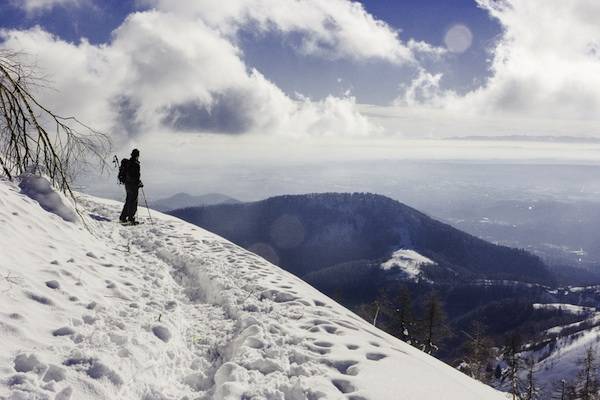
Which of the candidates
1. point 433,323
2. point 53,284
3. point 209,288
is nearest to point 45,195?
point 209,288

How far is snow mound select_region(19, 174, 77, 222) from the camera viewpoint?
12.0m

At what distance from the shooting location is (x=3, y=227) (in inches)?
319

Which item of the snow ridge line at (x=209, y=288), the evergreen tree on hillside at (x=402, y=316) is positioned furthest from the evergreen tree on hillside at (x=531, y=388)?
the snow ridge line at (x=209, y=288)

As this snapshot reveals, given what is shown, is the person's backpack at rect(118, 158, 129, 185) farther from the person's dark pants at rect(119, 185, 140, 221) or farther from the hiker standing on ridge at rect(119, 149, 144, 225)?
the person's dark pants at rect(119, 185, 140, 221)

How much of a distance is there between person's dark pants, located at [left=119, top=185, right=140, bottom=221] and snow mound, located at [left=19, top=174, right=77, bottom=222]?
619 cm

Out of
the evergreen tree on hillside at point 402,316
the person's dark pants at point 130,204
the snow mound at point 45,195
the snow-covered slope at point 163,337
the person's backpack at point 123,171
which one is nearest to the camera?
the snow-covered slope at point 163,337

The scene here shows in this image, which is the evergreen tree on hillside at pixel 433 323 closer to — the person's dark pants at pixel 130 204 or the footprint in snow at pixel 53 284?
the person's dark pants at pixel 130 204

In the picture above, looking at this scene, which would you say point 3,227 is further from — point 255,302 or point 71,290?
point 255,302

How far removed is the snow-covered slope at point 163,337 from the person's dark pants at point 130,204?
771 centimetres

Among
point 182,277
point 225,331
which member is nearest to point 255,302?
point 225,331

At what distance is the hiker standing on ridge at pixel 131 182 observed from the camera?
19016mm

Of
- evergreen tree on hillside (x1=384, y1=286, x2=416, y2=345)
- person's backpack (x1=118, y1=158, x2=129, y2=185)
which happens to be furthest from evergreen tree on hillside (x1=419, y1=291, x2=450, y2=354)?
person's backpack (x1=118, y1=158, x2=129, y2=185)

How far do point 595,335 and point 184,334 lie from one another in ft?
717

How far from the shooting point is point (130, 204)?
63.1 ft
